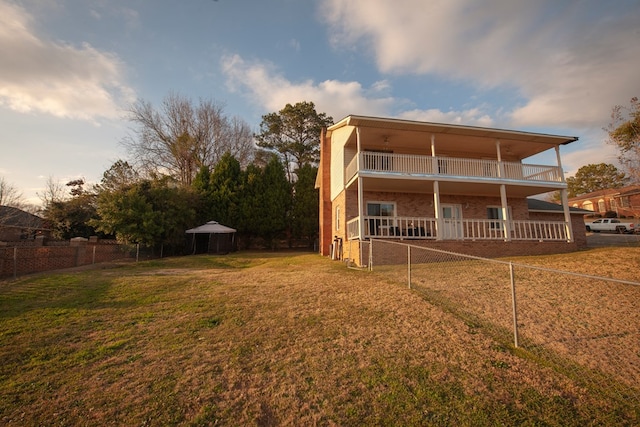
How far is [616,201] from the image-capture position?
34.3 meters

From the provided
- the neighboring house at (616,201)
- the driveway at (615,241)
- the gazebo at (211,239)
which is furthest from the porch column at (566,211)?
the neighboring house at (616,201)

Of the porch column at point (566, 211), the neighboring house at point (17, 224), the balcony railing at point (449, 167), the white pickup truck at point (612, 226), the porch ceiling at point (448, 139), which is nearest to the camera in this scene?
the porch ceiling at point (448, 139)

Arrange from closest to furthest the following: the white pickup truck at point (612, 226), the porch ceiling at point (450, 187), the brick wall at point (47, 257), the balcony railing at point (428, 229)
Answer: the brick wall at point (47, 257), the balcony railing at point (428, 229), the porch ceiling at point (450, 187), the white pickup truck at point (612, 226)

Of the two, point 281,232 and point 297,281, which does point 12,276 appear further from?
point 281,232

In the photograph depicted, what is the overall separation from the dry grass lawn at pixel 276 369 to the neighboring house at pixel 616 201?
35355 millimetres

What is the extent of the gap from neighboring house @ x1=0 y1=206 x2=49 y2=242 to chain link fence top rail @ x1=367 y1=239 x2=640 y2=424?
81.4 feet

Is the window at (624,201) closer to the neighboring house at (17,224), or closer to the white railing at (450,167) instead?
the white railing at (450,167)

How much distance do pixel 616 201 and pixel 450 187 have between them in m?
34.9

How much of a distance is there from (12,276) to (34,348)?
8694 millimetres

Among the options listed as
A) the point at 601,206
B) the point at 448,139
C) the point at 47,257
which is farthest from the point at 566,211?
the point at 601,206

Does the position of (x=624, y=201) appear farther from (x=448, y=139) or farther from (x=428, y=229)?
(x=428, y=229)

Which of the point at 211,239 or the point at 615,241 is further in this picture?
the point at 211,239

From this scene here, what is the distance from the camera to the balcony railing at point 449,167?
1288cm

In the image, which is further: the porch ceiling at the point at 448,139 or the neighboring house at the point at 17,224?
the neighboring house at the point at 17,224
